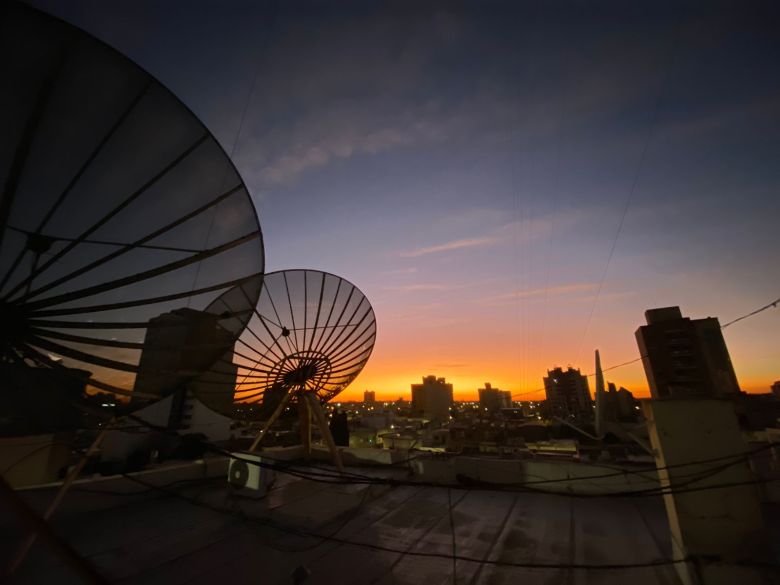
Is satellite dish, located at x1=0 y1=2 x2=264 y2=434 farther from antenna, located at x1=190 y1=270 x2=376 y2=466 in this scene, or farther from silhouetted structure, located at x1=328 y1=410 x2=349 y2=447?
silhouetted structure, located at x1=328 y1=410 x2=349 y2=447

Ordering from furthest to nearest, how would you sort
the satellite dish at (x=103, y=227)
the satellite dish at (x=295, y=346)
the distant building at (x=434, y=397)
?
the distant building at (x=434, y=397) < the satellite dish at (x=295, y=346) < the satellite dish at (x=103, y=227)

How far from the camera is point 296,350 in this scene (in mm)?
14031

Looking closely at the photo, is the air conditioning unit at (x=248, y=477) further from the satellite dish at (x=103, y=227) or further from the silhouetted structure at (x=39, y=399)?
the silhouetted structure at (x=39, y=399)

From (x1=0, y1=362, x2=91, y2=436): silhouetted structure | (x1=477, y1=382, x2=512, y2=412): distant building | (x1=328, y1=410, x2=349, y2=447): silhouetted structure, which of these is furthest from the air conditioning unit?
(x1=477, y1=382, x2=512, y2=412): distant building

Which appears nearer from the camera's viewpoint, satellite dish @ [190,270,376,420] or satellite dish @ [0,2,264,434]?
satellite dish @ [0,2,264,434]

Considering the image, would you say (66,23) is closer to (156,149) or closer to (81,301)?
(156,149)

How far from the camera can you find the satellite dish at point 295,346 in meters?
12.6

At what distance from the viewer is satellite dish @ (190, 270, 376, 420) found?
41.3 ft

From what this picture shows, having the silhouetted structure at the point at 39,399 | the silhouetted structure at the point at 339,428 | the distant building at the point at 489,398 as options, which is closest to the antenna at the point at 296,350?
the silhouetted structure at the point at 39,399

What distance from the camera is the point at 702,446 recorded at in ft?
16.4

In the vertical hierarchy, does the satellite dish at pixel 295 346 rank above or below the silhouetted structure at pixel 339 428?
above

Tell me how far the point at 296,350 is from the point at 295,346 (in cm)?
19

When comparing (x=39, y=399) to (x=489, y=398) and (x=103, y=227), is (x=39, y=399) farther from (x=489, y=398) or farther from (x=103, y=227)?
(x=489, y=398)

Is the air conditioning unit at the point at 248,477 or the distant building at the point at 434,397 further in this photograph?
the distant building at the point at 434,397
